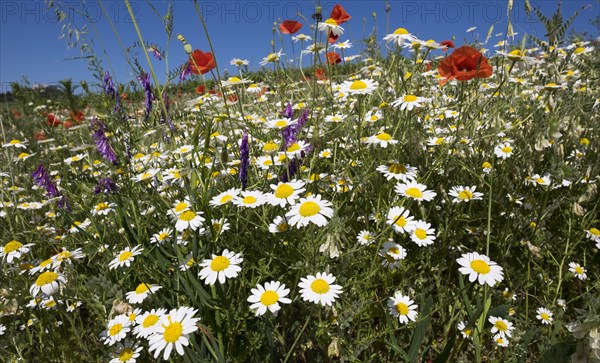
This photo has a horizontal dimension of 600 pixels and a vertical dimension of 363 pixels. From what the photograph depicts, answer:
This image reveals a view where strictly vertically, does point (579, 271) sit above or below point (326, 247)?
below

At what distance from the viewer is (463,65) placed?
1851 millimetres

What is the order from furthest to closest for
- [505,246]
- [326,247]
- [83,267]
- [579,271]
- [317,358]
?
[83,267] → [505,246] → [579,271] → [317,358] → [326,247]

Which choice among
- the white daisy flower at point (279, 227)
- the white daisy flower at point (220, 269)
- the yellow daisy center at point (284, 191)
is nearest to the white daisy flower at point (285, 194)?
the yellow daisy center at point (284, 191)

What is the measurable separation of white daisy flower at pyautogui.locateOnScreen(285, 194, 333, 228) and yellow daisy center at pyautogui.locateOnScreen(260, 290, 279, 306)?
0.83 ft

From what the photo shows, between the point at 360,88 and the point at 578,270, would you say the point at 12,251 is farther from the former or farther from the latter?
the point at 578,270

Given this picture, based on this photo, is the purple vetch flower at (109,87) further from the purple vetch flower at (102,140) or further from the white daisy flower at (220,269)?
the white daisy flower at (220,269)

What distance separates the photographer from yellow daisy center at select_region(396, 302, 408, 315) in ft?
4.99

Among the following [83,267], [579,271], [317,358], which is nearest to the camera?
[317,358]

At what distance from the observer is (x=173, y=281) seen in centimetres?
164

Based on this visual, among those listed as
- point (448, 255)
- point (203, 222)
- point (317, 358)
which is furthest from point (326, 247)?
point (448, 255)

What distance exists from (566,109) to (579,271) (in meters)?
0.81

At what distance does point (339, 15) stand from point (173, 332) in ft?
5.82

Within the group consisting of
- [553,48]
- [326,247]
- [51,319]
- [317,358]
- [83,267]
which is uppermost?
[553,48]

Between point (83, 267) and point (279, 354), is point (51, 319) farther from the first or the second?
A: point (279, 354)
